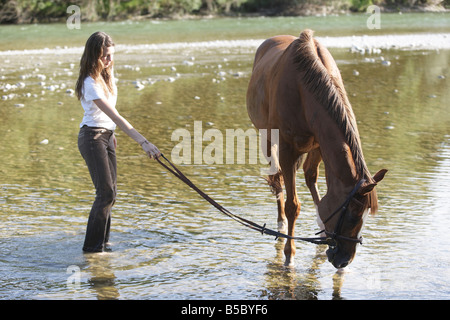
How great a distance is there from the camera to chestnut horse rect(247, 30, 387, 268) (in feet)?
17.1

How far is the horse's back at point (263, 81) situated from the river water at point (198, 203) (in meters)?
1.04

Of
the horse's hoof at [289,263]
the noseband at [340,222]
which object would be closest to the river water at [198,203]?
the horse's hoof at [289,263]

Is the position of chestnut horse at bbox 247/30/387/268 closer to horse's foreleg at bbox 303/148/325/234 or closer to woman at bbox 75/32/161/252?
horse's foreleg at bbox 303/148/325/234

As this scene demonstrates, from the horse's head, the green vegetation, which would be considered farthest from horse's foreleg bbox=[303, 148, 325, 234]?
the green vegetation

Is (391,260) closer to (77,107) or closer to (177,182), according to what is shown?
(177,182)

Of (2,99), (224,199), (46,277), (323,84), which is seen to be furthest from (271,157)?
(2,99)

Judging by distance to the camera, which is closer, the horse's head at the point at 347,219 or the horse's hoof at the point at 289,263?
the horse's head at the point at 347,219

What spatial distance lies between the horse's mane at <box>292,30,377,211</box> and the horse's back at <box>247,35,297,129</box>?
0.79m

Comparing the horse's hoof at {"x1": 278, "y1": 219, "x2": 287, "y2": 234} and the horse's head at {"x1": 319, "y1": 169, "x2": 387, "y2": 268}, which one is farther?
the horse's hoof at {"x1": 278, "y1": 219, "x2": 287, "y2": 234}

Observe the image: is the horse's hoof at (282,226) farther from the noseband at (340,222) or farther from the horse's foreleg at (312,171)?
the noseband at (340,222)

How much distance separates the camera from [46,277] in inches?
224

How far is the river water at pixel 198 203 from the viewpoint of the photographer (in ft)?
18.4

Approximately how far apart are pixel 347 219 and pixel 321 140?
0.67 metres

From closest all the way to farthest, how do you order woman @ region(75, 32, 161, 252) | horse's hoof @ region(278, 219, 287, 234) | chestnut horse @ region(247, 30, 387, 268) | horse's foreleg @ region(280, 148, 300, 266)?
chestnut horse @ region(247, 30, 387, 268), woman @ region(75, 32, 161, 252), horse's foreleg @ region(280, 148, 300, 266), horse's hoof @ region(278, 219, 287, 234)
